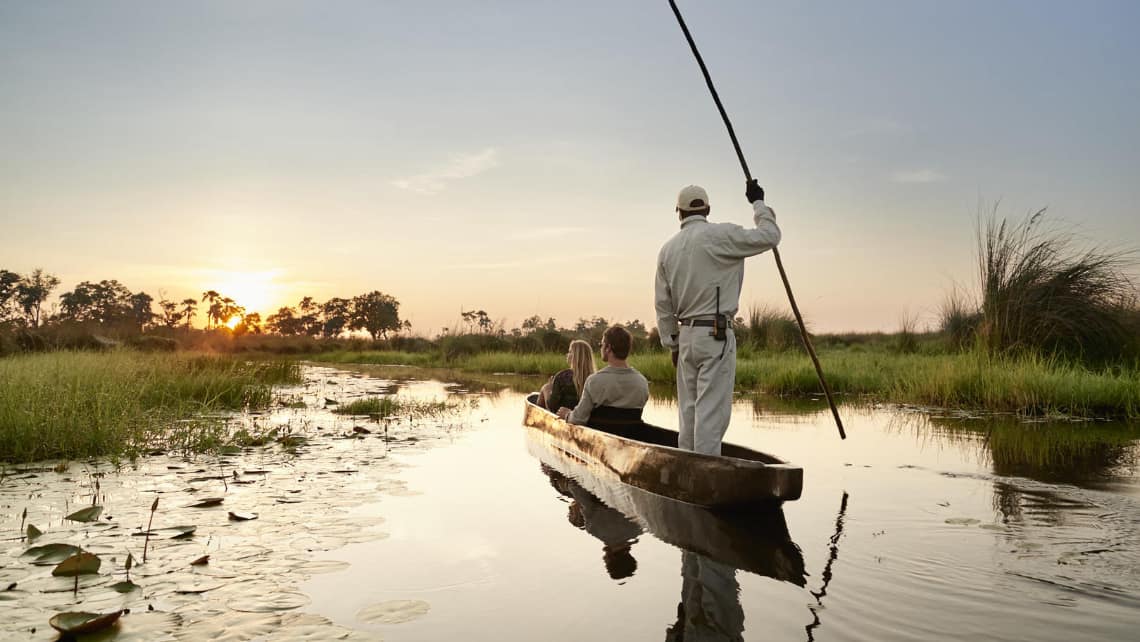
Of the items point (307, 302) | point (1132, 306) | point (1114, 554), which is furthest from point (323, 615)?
point (307, 302)

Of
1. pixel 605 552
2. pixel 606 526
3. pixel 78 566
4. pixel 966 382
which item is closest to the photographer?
pixel 78 566

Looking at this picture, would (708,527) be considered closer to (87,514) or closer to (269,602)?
(269,602)

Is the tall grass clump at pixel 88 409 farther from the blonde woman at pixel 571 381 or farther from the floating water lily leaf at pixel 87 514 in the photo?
the blonde woman at pixel 571 381

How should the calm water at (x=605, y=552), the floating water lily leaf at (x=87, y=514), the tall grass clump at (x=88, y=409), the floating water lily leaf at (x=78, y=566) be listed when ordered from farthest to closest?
the tall grass clump at (x=88, y=409) < the floating water lily leaf at (x=87, y=514) < the floating water lily leaf at (x=78, y=566) < the calm water at (x=605, y=552)

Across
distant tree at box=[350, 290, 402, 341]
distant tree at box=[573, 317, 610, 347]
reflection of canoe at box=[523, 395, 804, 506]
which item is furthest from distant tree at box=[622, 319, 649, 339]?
distant tree at box=[350, 290, 402, 341]

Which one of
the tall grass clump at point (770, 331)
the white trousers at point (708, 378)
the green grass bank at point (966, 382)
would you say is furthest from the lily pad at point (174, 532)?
the tall grass clump at point (770, 331)

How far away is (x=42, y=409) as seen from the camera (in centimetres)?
795

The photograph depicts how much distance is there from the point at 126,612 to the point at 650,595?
2.36 meters

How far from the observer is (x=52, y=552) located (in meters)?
4.28

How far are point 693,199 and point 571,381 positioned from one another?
4494 millimetres

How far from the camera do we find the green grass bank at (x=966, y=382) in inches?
444

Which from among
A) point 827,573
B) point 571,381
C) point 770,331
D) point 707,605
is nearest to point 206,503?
Answer: point 707,605

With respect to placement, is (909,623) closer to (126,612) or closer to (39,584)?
(126,612)

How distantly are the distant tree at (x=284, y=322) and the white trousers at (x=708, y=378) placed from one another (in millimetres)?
86800
